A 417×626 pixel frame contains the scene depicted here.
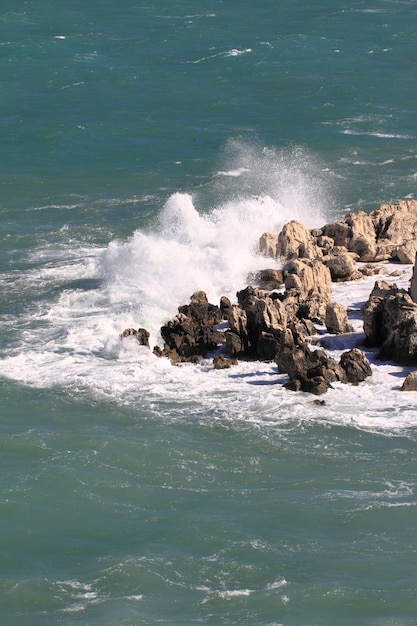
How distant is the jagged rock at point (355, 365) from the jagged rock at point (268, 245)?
12527mm

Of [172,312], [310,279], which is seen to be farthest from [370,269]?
[172,312]

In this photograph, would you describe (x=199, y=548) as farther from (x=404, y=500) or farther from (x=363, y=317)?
(x=363, y=317)

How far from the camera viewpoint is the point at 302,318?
50.8m

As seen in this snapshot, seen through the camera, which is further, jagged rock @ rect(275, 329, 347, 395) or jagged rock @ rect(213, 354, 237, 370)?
jagged rock @ rect(213, 354, 237, 370)

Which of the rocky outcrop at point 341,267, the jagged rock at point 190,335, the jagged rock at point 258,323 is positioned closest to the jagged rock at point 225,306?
the jagged rock at point 190,335

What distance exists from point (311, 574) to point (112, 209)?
3731cm

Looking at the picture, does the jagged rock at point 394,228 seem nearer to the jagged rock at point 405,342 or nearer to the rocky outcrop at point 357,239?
the rocky outcrop at point 357,239

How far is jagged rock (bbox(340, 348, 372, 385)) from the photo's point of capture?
45344 mm

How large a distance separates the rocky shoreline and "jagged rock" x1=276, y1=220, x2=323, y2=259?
0.14ft

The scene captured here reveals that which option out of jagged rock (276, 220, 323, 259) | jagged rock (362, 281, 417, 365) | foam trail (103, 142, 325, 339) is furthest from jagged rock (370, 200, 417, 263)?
jagged rock (362, 281, 417, 365)

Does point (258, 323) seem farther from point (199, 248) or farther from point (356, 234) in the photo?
point (199, 248)

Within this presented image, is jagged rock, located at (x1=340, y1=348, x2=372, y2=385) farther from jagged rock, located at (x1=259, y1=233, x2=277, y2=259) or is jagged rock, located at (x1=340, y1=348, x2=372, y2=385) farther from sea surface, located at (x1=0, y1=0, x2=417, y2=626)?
jagged rock, located at (x1=259, y1=233, x2=277, y2=259)

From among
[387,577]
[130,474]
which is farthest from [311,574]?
[130,474]

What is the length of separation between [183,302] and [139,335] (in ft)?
17.2
